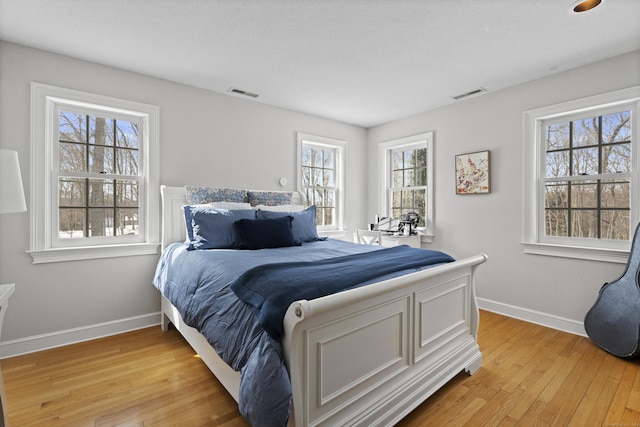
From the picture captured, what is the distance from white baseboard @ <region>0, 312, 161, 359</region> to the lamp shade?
6.34 feet

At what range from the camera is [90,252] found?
8.98 ft

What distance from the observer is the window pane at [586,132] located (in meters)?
2.87

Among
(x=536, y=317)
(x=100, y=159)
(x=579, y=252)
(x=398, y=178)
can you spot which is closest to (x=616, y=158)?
(x=579, y=252)

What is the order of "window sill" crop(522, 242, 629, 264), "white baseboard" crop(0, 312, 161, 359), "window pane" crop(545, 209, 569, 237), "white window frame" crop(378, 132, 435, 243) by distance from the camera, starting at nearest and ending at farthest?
"white baseboard" crop(0, 312, 161, 359)
"window sill" crop(522, 242, 629, 264)
"window pane" crop(545, 209, 569, 237)
"white window frame" crop(378, 132, 435, 243)

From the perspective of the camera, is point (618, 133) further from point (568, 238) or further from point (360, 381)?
point (360, 381)

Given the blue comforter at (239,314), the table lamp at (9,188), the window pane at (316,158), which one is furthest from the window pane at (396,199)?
the table lamp at (9,188)

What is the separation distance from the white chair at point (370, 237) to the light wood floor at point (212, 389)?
5.38ft

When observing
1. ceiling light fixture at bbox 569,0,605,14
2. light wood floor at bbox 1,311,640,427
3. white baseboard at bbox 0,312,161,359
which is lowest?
light wood floor at bbox 1,311,640,427

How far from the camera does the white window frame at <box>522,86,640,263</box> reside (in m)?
2.63

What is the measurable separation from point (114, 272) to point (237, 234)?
1.27 metres

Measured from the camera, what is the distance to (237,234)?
2.66 m

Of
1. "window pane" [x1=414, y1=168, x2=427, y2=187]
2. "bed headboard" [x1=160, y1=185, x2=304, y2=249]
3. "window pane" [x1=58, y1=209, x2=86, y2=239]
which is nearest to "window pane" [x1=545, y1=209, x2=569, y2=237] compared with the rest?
"window pane" [x1=414, y1=168, x2=427, y2=187]

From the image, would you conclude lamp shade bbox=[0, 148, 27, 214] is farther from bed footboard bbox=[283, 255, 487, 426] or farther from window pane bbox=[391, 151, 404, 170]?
window pane bbox=[391, 151, 404, 170]

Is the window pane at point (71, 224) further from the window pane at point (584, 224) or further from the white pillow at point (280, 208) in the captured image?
the window pane at point (584, 224)
